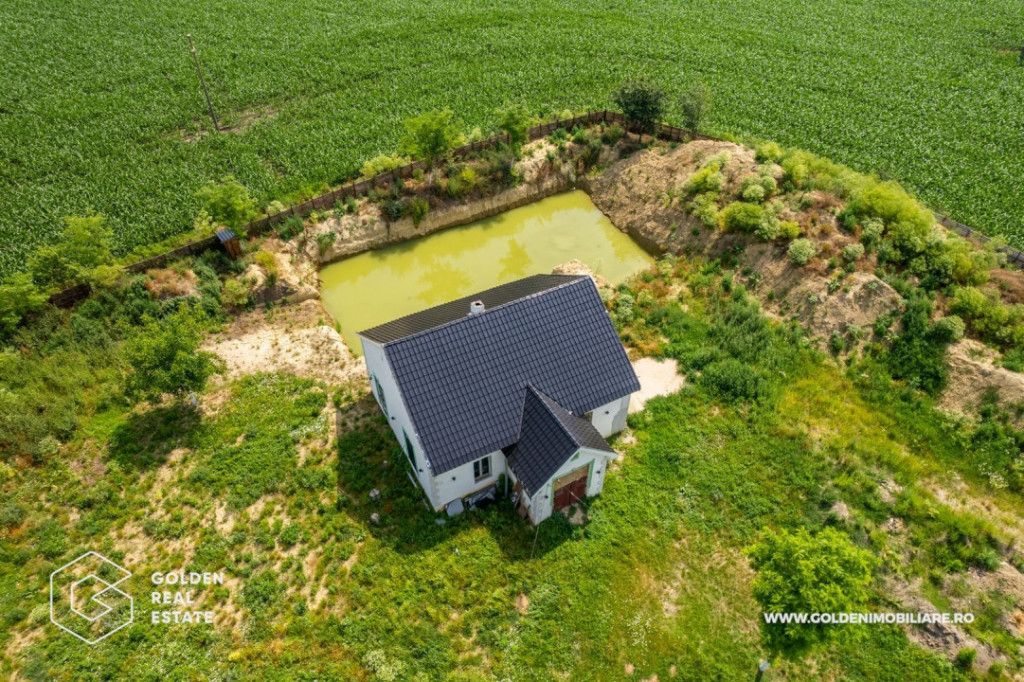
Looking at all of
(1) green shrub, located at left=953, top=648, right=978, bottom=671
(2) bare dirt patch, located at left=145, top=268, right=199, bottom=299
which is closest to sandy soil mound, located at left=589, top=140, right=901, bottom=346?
(1) green shrub, located at left=953, top=648, right=978, bottom=671

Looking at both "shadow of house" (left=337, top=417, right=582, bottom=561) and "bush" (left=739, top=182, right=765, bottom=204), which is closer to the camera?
"shadow of house" (left=337, top=417, right=582, bottom=561)

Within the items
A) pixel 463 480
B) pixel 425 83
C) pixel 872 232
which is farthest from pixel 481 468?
pixel 425 83

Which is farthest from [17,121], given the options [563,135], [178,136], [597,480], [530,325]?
[597,480]

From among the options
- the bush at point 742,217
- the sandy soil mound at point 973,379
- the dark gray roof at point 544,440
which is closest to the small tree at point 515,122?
the bush at point 742,217

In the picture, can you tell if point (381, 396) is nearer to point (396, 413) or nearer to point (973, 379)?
A: point (396, 413)

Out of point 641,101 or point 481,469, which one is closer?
point 481,469

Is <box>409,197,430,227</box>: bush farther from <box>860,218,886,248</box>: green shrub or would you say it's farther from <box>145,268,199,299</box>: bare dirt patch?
<box>860,218,886,248</box>: green shrub
